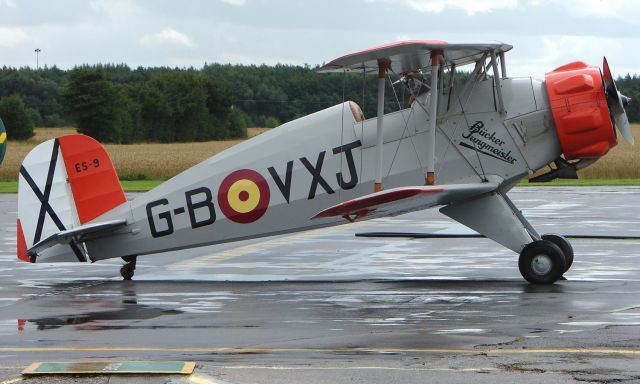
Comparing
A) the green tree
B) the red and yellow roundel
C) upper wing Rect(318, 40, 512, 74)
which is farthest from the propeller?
the green tree

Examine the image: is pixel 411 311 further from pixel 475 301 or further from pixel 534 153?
pixel 534 153

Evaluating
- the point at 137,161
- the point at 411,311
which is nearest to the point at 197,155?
the point at 137,161

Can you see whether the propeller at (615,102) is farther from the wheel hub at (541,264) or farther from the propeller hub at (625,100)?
the wheel hub at (541,264)

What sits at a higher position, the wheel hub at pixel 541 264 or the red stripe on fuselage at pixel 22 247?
the red stripe on fuselage at pixel 22 247

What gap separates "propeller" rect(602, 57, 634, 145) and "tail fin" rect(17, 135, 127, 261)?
6.12m

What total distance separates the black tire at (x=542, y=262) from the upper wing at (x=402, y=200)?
0.88 metres

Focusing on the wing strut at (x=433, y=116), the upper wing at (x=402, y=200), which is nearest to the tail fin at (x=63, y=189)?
the upper wing at (x=402, y=200)

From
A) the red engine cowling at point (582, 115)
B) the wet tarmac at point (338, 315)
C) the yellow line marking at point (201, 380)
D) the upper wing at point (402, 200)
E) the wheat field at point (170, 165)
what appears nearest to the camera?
the yellow line marking at point (201, 380)

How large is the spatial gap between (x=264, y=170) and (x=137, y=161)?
45.2 meters

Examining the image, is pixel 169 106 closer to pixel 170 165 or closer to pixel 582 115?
pixel 170 165

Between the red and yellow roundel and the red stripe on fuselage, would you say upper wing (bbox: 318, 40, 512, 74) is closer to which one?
the red and yellow roundel

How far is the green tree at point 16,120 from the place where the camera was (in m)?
94.8

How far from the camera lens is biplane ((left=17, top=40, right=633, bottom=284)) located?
13.6 m

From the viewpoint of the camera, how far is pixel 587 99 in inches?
535
